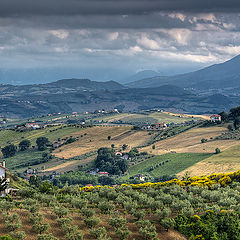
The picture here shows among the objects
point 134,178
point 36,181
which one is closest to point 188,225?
point 36,181

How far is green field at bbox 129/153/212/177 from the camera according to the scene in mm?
138850

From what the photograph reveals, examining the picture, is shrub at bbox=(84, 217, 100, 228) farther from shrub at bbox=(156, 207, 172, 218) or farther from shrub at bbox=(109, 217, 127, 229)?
shrub at bbox=(156, 207, 172, 218)

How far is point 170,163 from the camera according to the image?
148m

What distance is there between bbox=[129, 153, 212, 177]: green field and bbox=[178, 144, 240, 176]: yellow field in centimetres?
493

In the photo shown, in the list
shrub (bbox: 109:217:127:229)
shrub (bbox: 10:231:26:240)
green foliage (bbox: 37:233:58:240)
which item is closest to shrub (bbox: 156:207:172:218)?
shrub (bbox: 109:217:127:229)

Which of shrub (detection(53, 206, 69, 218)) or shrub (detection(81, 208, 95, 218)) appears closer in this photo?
shrub (detection(53, 206, 69, 218))

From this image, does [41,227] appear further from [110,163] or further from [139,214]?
[110,163]

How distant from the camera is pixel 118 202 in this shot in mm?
63812

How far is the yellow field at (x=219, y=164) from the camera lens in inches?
4808

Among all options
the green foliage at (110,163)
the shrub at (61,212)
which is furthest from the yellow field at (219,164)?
the shrub at (61,212)

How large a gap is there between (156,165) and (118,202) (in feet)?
284

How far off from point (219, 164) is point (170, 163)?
22039 millimetres

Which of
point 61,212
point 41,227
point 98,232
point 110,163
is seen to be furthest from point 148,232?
point 110,163

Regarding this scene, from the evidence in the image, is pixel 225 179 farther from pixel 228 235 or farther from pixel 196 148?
pixel 196 148
